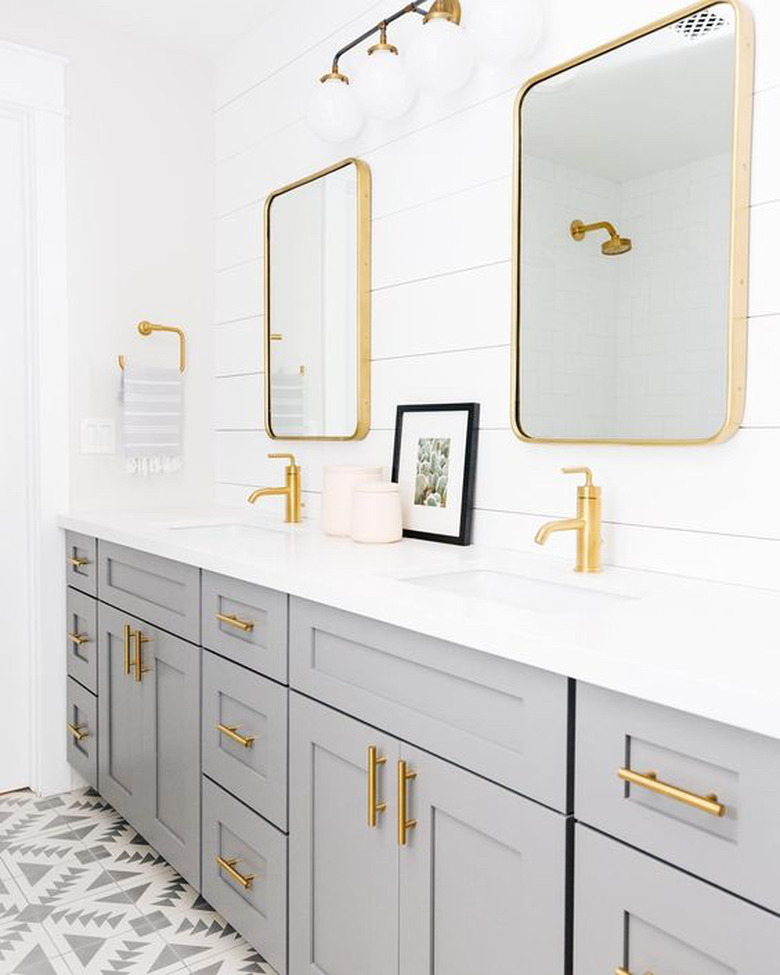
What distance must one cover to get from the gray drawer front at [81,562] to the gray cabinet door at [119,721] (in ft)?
0.35

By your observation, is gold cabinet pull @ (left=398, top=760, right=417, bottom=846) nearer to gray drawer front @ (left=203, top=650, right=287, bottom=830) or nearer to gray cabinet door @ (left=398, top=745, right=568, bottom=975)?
gray cabinet door @ (left=398, top=745, right=568, bottom=975)

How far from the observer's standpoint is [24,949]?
1.87 metres

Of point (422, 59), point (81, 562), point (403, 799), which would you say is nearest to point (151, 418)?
point (81, 562)

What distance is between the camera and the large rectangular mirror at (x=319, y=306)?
231 centimetres

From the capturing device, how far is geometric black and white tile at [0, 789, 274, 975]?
1.83 metres

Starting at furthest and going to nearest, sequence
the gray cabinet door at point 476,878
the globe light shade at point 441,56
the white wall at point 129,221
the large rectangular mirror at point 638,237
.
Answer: the white wall at point 129,221 → the globe light shade at point 441,56 → the large rectangular mirror at point 638,237 → the gray cabinet door at point 476,878

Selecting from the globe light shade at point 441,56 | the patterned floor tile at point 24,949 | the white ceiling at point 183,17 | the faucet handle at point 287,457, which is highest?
the white ceiling at point 183,17

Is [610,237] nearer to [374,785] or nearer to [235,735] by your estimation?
[374,785]

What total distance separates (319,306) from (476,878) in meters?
1.66

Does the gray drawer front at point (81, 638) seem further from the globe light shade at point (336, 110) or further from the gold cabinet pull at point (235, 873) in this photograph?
the globe light shade at point (336, 110)

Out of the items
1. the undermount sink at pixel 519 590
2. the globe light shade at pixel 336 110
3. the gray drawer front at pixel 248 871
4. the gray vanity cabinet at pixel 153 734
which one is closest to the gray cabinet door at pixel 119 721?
the gray vanity cabinet at pixel 153 734

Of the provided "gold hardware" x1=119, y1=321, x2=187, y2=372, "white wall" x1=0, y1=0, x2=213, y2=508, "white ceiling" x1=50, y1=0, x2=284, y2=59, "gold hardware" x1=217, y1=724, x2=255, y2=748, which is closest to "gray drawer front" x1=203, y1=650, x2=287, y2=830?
"gold hardware" x1=217, y1=724, x2=255, y2=748

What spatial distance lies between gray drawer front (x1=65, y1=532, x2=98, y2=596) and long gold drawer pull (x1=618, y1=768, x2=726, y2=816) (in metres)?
1.87

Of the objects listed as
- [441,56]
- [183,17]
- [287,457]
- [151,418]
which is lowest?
[287,457]
